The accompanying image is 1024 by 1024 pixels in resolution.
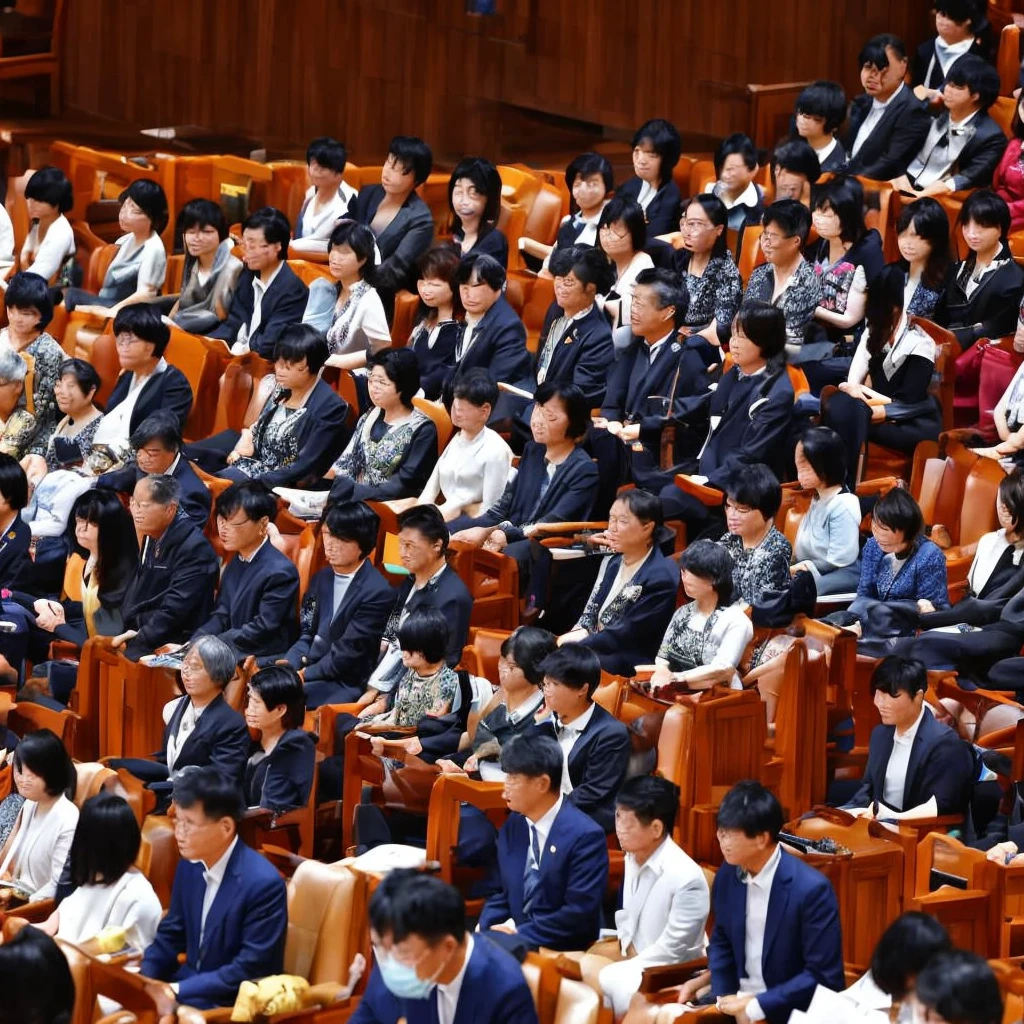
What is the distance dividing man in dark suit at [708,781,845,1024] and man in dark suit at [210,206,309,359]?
106 inches

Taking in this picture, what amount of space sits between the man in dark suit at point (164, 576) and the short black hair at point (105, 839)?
968 mm

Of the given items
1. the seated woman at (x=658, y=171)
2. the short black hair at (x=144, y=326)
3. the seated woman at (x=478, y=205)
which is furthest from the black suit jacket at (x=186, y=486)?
the seated woman at (x=658, y=171)

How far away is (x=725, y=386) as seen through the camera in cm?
478

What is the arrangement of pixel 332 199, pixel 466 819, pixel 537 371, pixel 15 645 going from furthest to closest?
pixel 332 199
pixel 537 371
pixel 15 645
pixel 466 819

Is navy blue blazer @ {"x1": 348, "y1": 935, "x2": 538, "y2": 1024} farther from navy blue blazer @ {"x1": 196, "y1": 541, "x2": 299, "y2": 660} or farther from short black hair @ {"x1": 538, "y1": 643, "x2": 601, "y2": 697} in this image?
navy blue blazer @ {"x1": 196, "y1": 541, "x2": 299, "y2": 660}

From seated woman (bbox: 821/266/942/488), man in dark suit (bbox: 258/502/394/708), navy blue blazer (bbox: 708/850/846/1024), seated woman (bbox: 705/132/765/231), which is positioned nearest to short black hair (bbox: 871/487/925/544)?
seated woman (bbox: 821/266/942/488)

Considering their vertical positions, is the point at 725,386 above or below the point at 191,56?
below

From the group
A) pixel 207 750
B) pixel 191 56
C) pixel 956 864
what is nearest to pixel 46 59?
pixel 191 56

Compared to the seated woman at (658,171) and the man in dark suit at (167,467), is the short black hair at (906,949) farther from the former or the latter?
the seated woman at (658,171)

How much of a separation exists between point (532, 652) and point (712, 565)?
0.38 metres

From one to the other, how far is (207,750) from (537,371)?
1.61m

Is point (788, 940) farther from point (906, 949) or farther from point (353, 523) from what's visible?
point (353, 523)

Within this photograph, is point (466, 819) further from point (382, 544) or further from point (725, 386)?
point (725, 386)

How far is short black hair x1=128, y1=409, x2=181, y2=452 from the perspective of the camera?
4805 millimetres
